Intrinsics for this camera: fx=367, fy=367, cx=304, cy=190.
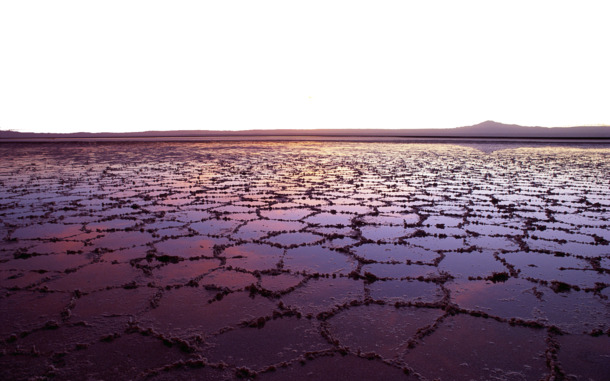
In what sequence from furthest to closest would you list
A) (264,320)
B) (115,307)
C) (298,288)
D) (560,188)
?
1. (560,188)
2. (298,288)
3. (115,307)
4. (264,320)

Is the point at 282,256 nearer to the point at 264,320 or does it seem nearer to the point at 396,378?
the point at 264,320

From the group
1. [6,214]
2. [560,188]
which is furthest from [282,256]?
[560,188]

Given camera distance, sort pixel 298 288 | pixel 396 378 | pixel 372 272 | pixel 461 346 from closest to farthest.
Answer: pixel 396 378 < pixel 461 346 < pixel 298 288 < pixel 372 272

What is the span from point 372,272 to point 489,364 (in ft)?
3.36

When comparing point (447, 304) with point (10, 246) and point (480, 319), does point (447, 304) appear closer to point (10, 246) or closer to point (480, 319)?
point (480, 319)

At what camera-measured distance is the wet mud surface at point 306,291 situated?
1.52 m

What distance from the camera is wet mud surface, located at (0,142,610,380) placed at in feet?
4.99

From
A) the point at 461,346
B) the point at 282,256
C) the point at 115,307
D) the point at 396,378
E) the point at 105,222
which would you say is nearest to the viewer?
the point at 396,378

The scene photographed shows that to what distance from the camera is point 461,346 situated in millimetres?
1617

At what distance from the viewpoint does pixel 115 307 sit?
1.98 m

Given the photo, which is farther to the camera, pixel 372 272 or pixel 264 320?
pixel 372 272

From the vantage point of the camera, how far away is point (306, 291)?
217cm

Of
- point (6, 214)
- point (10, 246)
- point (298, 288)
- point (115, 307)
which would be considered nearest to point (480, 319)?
point (298, 288)

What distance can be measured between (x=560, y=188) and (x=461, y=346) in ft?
17.8
